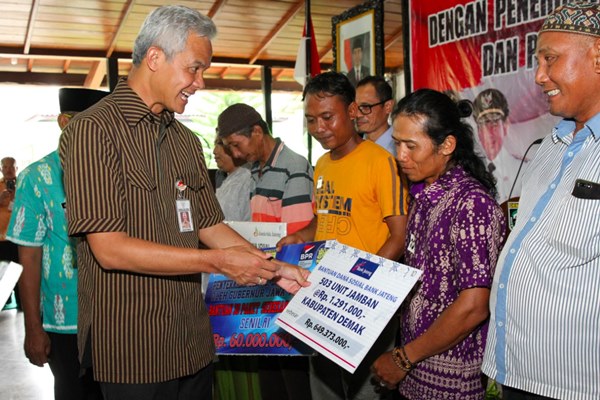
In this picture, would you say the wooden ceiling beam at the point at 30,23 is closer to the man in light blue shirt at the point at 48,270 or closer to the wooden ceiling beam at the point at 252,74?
the wooden ceiling beam at the point at 252,74

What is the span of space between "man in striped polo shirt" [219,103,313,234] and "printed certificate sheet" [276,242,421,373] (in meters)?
1.23

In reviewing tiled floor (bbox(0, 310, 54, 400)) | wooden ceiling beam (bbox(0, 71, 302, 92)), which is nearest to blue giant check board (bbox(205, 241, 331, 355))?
tiled floor (bbox(0, 310, 54, 400))

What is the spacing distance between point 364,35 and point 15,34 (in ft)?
13.5

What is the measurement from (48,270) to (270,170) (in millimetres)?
1286

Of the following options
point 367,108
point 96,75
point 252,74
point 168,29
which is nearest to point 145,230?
point 168,29

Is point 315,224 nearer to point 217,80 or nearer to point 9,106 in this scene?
point 217,80

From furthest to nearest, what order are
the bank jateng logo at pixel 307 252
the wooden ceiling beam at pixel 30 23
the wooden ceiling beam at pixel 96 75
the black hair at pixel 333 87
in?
the wooden ceiling beam at pixel 96 75
the wooden ceiling beam at pixel 30 23
the black hair at pixel 333 87
the bank jateng logo at pixel 307 252

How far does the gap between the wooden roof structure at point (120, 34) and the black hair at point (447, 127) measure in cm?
507

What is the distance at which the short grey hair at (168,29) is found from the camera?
72.4 inches

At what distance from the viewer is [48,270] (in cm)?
288

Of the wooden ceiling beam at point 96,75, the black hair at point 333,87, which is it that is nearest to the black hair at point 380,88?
the black hair at point 333,87

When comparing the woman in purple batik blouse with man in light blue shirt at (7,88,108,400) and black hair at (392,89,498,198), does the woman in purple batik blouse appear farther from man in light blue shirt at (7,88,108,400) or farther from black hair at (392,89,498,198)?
man in light blue shirt at (7,88,108,400)

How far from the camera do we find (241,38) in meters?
7.73

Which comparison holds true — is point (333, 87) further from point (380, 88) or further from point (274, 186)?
point (380, 88)
